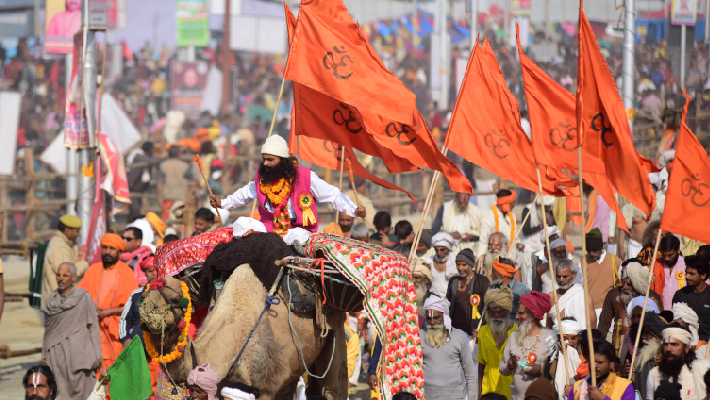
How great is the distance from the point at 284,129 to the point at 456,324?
17568mm

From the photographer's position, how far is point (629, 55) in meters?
13.7

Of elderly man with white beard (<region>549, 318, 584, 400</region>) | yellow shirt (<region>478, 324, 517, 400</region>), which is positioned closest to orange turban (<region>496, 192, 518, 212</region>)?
yellow shirt (<region>478, 324, 517, 400</region>)

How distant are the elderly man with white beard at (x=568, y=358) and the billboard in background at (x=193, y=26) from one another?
2917cm

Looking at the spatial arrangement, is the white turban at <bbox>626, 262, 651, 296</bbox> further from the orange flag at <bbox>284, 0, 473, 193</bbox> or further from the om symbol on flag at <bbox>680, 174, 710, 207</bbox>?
the orange flag at <bbox>284, 0, 473, 193</bbox>

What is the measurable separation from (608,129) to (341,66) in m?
2.49

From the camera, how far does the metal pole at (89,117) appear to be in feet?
40.8

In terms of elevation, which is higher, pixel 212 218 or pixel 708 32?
pixel 708 32

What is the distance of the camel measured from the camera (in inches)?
260

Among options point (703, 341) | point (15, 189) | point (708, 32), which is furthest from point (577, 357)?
point (708, 32)

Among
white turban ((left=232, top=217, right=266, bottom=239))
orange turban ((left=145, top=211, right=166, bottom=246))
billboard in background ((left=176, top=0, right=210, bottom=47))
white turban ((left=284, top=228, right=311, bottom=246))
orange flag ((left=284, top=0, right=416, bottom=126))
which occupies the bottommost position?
orange turban ((left=145, top=211, right=166, bottom=246))

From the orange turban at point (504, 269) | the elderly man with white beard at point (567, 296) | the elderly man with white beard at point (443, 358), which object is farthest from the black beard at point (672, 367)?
the orange turban at point (504, 269)

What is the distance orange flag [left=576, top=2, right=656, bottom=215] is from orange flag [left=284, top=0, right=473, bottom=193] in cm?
147

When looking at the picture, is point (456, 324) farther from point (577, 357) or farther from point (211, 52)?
point (211, 52)

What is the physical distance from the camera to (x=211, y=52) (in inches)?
1442
